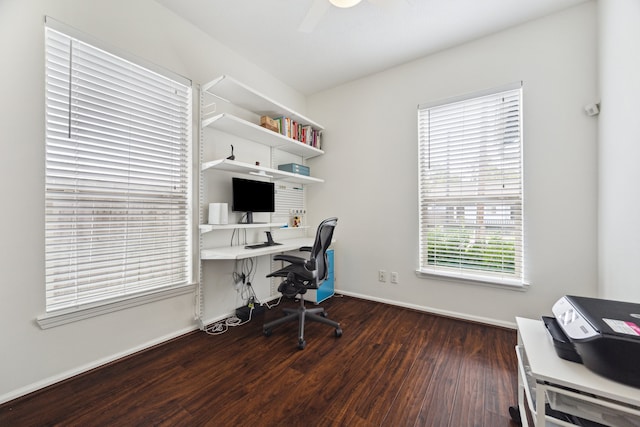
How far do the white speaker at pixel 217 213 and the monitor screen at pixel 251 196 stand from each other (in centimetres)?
16

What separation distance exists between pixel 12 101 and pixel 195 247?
4.59ft

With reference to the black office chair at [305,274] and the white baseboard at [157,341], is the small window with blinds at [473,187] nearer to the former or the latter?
the white baseboard at [157,341]

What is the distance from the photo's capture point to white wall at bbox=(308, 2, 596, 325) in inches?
78.9

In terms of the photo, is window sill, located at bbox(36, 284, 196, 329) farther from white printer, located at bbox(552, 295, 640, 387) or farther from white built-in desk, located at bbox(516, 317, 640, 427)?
white printer, located at bbox(552, 295, 640, 387)

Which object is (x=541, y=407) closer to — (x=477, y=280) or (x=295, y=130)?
(x=477, y=280)

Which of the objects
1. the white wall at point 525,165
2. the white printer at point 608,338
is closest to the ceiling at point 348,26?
the white wall at point 525,165

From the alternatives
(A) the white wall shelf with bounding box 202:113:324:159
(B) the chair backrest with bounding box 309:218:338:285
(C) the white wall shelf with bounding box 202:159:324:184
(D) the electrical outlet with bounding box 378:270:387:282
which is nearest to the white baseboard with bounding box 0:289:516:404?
(D) the electrical outlet with bounding box 378:270:387:282

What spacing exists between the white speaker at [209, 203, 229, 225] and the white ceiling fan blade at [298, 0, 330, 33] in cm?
155

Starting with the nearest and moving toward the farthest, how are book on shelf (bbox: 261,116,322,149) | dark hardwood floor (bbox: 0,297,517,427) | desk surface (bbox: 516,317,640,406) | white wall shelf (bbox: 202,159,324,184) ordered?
desk surface (bbox: 516,317,640,406) < dark hardwood floor (bbox: 0,297,517,427) < white wall shelf (bbox: 202,159,324,184) < book on shelf (bbox: 261,116,322,149)

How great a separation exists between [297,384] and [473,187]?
7.48 ft

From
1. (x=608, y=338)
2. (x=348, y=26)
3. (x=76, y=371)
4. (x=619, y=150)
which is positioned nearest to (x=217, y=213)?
(x=76, y=371)

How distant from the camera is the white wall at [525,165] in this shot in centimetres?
200

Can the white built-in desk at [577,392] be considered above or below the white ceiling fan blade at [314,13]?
below

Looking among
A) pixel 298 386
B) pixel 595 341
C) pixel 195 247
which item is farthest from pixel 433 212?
pixel 195 247
